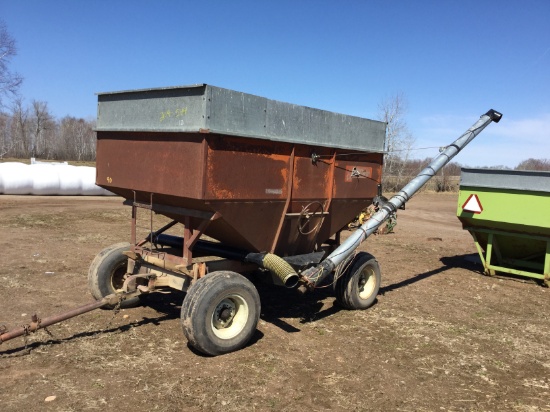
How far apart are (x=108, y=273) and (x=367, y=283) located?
376 centimetres

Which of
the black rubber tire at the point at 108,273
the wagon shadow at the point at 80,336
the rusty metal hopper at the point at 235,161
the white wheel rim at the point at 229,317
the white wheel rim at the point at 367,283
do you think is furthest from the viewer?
the white wheel rim at the point at 367,283

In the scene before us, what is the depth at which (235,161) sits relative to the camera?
5133 mm

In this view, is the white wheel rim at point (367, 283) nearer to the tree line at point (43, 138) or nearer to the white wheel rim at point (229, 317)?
the white wheel rim at point (229, 317)

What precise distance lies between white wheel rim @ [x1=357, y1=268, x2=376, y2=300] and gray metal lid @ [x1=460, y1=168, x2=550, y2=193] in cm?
407

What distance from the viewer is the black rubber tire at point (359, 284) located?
266 inches

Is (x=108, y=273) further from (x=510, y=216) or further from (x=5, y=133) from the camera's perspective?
(x=5, y=133)

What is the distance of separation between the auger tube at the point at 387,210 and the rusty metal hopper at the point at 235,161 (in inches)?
18.7

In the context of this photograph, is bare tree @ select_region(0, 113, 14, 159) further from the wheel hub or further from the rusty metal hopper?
the wheel hub

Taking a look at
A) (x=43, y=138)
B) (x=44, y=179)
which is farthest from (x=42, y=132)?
(x=44, y=179)

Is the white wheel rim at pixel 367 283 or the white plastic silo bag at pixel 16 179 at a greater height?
the white plastic silo bag at pixel 16 179

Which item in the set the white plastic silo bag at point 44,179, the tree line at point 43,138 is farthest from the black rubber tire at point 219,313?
the tree line at point 43,138

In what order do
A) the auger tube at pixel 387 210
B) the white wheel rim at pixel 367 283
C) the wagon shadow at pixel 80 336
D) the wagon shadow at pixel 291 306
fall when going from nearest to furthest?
the wagon shadow at pixel 80 336 < the auger tube at pixel 387 210 < the wagon shadow at pixel 291 306 < the white wheel rim at pixel 367 283

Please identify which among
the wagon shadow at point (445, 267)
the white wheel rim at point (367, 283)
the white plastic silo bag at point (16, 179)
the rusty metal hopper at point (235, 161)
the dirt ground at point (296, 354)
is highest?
the rusty metal hopper at point (235, 161)

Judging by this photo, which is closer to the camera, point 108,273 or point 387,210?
point 108,273
